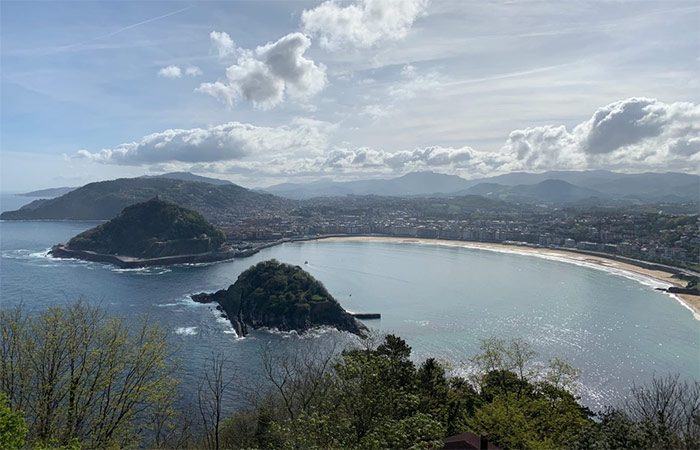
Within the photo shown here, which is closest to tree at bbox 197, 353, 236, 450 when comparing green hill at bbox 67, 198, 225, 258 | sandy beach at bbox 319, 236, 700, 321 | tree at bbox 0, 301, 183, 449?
tree at bbox 0, 301, 183, 449

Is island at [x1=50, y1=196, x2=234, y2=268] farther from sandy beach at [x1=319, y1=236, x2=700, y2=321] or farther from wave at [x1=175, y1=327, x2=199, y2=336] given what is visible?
wave at [x1=175, y1=327, x2=199, y2=336]

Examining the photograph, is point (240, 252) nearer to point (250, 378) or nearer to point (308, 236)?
point (308, 236)

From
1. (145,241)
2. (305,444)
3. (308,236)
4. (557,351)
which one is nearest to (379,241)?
(308,236)

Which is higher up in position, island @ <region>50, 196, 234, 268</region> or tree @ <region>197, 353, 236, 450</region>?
island @ <region>50, 196, 234, 268</region>

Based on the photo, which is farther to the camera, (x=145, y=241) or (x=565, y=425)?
(x=145, y=241)

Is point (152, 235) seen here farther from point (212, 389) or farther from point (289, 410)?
point (289, 410)

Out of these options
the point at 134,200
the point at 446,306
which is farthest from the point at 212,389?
the point at 134,200
